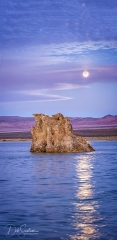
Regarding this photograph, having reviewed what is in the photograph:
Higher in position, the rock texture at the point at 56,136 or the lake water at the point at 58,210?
the rock texture at the point at 56,136

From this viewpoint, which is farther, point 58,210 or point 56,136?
point 56,136

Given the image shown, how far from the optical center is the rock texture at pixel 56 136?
57.5 metres

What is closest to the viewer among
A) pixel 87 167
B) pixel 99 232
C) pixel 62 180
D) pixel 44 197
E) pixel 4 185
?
pixel 99 232

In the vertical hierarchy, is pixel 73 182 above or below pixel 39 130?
below

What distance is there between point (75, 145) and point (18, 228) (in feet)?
144

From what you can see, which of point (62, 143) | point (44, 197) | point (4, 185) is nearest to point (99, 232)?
point (44, 197)

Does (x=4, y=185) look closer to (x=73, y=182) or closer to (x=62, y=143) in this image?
(x=73, y=182)

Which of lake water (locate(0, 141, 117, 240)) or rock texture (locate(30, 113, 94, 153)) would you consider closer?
lake water (locate(0, 141, 117, 240))

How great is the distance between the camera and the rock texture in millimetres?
57469

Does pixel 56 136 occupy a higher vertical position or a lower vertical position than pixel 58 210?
higher

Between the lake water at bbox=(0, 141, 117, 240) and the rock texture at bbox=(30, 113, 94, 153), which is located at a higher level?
the rock texture at bbox=(30, 113, 94, 153)

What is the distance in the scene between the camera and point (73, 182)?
28.2 meters

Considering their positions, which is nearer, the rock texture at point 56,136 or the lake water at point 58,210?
the lake water at point 58,210

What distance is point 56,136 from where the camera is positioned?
2272 inches
